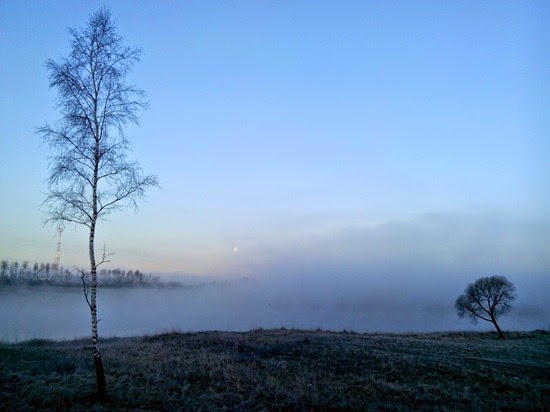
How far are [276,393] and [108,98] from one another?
1624 centimetres

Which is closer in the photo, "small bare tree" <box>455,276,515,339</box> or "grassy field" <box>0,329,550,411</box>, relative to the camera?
"grassy field" <box>0,329,550,411</box>

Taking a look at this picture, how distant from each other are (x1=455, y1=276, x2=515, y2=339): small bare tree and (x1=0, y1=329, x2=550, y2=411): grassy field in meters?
35.9

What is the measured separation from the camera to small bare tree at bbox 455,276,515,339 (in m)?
60.2

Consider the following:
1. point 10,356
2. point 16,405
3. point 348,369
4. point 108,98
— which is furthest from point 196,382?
point 108,98

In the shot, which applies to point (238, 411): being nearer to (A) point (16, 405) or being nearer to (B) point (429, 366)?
(A) point (16, 405)

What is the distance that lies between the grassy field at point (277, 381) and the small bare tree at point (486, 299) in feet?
118

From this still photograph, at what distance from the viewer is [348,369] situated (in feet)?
73.7

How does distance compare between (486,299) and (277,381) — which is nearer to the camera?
(277,381)

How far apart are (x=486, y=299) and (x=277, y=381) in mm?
57298

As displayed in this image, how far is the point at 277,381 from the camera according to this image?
18.6 meters

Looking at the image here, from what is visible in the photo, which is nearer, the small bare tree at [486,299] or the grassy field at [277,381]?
the grassy field at [277,381]

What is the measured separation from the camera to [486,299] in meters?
61.3

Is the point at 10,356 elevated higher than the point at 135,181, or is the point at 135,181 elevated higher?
the point at 135,181

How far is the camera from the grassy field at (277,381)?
1470 centimetres
